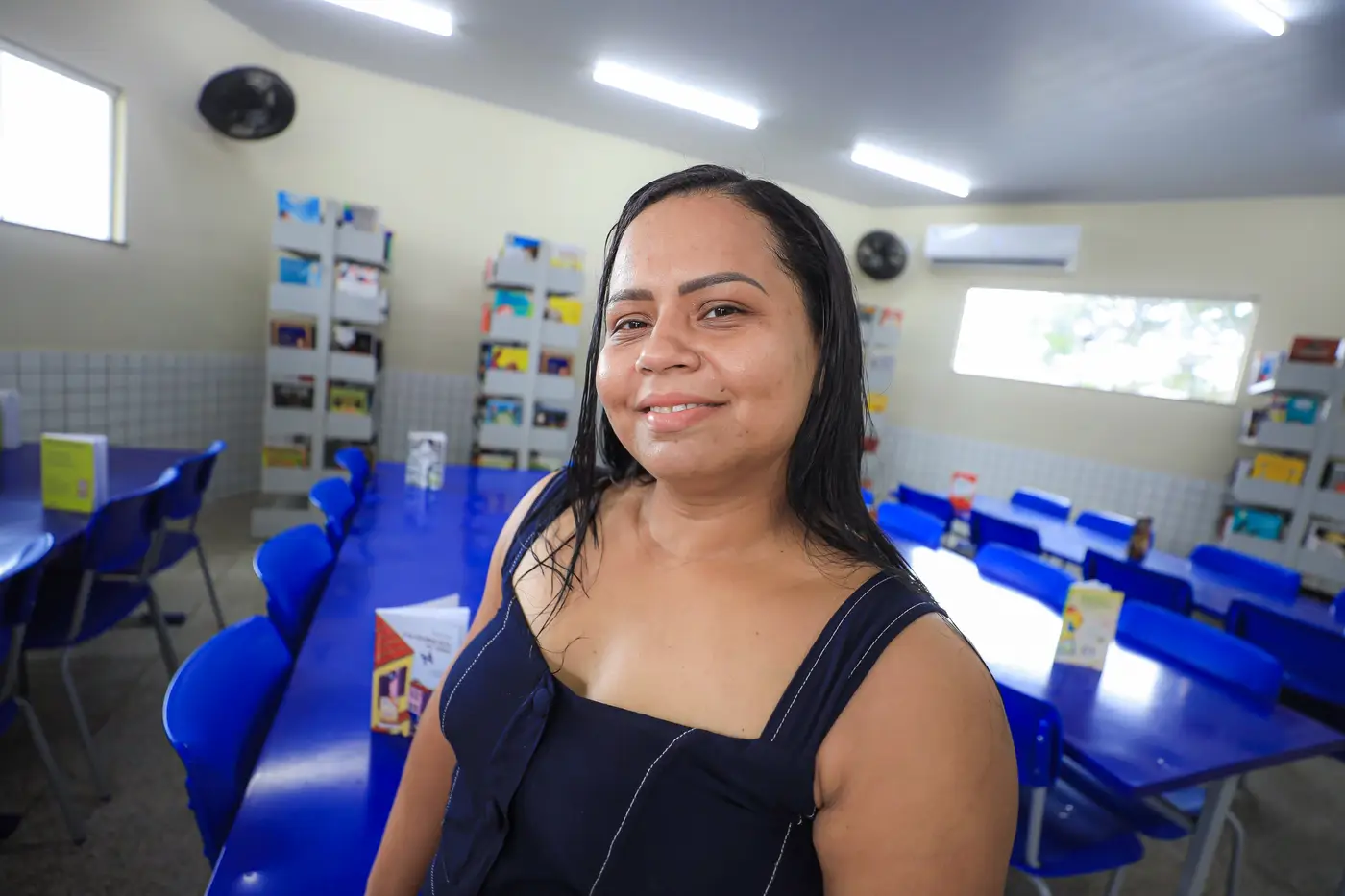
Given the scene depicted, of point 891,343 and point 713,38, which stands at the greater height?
point 713,38

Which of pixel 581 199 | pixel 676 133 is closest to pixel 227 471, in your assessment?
pixel 581 199

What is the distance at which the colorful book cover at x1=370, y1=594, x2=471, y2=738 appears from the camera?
1084 mm

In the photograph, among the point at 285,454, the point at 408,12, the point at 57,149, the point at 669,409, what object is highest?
the point at 408,12

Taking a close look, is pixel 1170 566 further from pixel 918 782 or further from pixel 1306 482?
pixel 918 782

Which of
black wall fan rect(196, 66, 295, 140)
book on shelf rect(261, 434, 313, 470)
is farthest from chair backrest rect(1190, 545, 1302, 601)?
black wall fan rect(196, 66, 295, 140)

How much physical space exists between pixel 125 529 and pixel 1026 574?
3.16 m

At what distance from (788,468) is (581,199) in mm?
5474

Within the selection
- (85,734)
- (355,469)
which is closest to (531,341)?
(355,469)

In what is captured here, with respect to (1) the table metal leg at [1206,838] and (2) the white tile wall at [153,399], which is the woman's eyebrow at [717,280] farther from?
(2) the white tile wall at [153,399]

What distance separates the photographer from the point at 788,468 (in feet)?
2.38

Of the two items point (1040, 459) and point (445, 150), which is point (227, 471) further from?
point (1040, 459)

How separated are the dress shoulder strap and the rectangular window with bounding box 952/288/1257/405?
6.07 m

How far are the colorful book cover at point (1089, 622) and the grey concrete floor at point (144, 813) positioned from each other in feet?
2.55

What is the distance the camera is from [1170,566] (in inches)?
119
